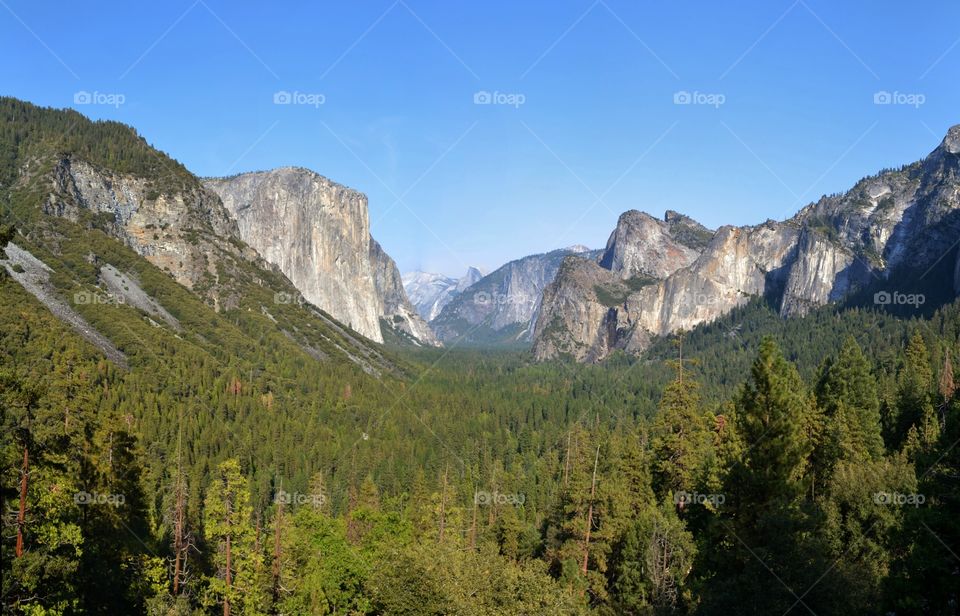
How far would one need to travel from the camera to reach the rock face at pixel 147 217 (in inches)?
6757

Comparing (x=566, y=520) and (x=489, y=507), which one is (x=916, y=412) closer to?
(x=566, y=520)

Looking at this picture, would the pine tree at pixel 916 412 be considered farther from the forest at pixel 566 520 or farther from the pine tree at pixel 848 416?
the pine tree at pixel 848 416

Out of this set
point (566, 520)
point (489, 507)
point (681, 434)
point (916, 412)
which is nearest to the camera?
point (681, 434)

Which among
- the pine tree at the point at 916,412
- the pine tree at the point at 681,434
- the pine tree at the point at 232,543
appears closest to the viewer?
the pine tree at the point at 232,543

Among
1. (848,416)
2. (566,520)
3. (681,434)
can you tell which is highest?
(848,416)

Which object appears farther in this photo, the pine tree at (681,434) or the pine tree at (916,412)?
the pine tree at (916,412)

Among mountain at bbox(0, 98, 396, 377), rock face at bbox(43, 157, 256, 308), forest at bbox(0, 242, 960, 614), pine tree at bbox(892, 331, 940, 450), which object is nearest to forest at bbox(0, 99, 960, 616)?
forest at bbox(0, 242, 960, 614)

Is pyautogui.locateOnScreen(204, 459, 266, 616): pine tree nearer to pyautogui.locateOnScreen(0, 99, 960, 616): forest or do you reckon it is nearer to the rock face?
pyautogui.locateOnScreen(0, 99, 960, 616): forest

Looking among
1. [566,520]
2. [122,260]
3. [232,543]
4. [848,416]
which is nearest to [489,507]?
[566,520]

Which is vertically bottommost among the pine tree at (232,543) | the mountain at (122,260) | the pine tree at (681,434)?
the pine tree at (232,543)

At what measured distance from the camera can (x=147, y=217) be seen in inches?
7411

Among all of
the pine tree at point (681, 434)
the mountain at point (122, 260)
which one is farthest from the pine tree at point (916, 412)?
the mountain at point (122, 260)

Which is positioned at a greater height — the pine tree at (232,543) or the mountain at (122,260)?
the mountain at (122,260)

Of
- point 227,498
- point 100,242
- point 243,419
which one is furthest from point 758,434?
point 100,242
